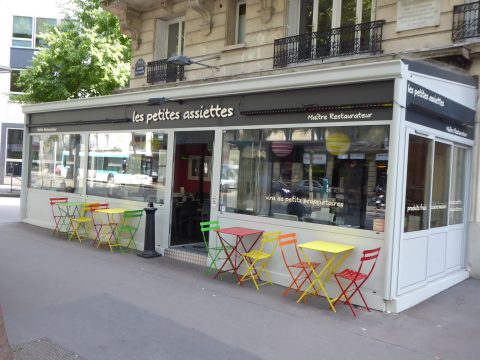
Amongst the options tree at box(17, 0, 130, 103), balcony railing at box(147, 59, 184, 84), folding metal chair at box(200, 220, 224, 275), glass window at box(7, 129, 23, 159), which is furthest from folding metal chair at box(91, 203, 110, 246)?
glass window at box(7, 129, 23, 159)

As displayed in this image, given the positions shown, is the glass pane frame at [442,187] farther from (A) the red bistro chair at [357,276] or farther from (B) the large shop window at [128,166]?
(B) the large shop window at [128,166]

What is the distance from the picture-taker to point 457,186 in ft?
25.6

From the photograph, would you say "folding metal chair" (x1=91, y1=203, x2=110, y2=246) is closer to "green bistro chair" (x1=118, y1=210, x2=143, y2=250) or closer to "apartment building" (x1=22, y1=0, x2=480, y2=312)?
"apartment building" (x1=22, y1=0, x2=480, y2=312)

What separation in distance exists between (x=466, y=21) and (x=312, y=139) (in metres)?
3.78

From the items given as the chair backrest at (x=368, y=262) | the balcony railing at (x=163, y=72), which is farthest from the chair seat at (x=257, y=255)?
the balcony railing at (x=163, y=72)

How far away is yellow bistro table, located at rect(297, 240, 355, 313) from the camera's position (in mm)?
6123

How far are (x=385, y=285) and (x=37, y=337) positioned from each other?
412cm

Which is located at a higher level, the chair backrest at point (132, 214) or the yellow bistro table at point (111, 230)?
the chair backrest at point (132, 214)

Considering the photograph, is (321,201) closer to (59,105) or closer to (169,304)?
(169,304)

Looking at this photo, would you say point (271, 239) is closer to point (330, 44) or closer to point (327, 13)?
point (330, 44)

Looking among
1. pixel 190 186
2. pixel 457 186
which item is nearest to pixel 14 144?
pixel 190 186

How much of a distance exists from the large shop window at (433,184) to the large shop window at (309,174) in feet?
1.54

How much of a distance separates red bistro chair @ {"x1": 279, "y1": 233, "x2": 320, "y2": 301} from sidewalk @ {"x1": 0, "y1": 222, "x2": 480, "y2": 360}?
0.95 feet

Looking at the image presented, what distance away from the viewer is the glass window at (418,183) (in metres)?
6.32
